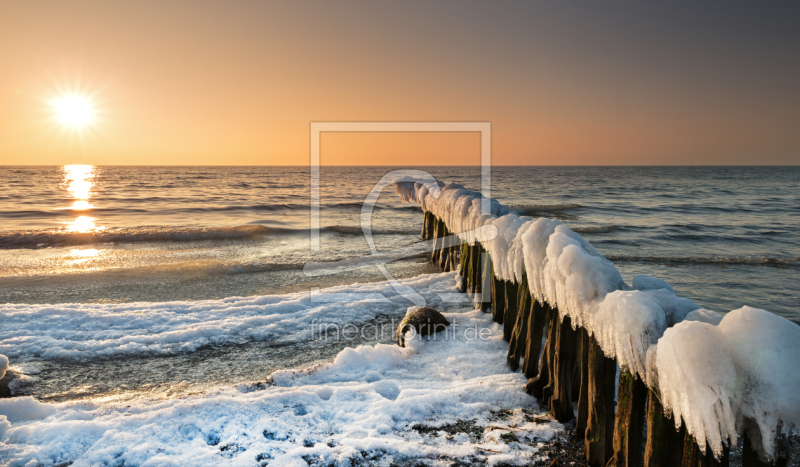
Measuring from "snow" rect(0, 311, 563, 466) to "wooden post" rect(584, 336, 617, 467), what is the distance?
1.55ft

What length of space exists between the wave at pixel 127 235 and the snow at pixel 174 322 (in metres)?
9.08

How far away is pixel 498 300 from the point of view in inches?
237

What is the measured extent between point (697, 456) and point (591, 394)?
3.30 feet

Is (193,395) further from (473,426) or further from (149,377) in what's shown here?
(473,426)

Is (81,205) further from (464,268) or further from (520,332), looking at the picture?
(520,332)

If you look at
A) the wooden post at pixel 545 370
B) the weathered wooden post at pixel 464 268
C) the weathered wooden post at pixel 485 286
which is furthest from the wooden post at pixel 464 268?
the wooden post at pixel 545 370

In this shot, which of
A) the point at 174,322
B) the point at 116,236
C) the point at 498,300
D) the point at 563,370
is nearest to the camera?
the point at 563,370

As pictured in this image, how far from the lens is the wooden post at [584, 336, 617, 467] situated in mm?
3005

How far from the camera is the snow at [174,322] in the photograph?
5699 mm

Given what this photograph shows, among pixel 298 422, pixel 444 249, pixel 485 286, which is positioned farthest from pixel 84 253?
pixel 298 422

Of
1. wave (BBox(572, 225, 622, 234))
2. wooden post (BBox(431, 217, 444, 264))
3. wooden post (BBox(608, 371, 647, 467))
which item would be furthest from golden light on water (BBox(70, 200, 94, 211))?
wooden post (BBox(608, 371, 647, 467))

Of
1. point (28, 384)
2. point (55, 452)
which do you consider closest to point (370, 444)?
point (55, 452)

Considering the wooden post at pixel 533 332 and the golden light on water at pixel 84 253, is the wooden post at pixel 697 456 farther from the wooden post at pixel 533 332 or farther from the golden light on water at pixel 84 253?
the golden light on water at pixel 84 253

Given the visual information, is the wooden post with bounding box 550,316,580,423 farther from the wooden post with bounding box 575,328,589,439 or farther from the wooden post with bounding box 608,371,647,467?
the wooden post with bounding box 608,371,647,467
